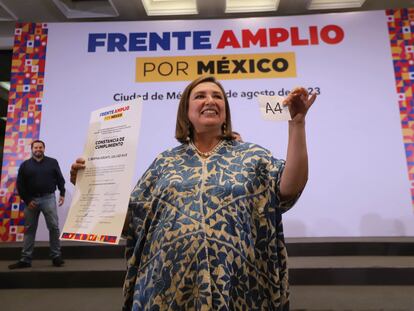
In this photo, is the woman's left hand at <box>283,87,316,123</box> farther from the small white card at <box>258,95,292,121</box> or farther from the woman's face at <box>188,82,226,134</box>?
the woman's face at <box>188,82,226,134</box>

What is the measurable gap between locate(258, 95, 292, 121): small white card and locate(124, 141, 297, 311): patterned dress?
109mm

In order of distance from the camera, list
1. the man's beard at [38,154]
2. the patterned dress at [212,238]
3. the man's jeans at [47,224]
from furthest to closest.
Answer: the man's beard at [38,154], the man's jeans at [47,224], the patterned dress at [212,238]

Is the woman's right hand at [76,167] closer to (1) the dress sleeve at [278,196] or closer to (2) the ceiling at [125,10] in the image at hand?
(1) the dress sleeve at [278,196]

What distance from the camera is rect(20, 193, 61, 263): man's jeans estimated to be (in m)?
3.40

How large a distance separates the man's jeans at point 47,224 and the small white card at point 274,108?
3.27 m

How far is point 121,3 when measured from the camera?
4.85m

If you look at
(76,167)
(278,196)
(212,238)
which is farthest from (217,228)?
(76,167)

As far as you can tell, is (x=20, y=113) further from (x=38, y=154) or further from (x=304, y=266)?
(x=304, y=266)

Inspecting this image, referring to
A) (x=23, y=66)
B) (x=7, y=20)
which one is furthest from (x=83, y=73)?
(x=7, y=20)

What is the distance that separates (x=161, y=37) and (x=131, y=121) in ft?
14.0

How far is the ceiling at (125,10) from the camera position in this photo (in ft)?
15.9

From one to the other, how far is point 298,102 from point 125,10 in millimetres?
4915

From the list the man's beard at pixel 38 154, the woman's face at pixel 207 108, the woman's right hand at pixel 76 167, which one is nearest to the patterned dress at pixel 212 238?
the woman's face at pixel 207 108

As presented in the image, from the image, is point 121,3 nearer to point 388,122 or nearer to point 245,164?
point 388,122
